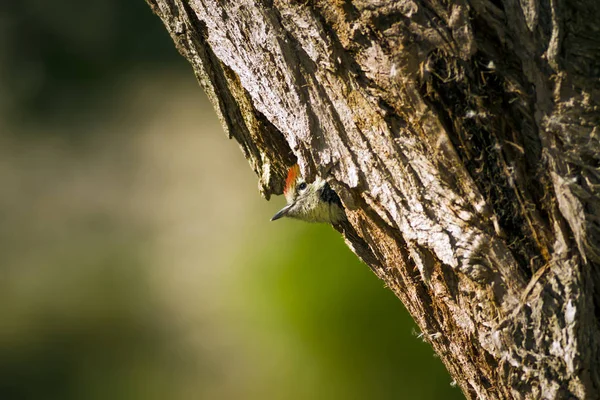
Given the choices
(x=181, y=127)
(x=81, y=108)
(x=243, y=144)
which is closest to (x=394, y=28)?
(x=243, y=144)

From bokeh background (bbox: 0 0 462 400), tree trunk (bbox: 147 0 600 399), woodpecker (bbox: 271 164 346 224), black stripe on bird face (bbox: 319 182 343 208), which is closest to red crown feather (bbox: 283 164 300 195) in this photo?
woodpecker (bbox: 271 164 346 224)

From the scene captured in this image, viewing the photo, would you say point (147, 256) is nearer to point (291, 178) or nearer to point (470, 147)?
point (291, 178)

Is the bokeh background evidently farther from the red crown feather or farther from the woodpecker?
the red crown feather

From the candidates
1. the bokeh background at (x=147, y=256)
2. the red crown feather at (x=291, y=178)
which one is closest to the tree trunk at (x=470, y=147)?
the red crown feather at (x=291, y=178)

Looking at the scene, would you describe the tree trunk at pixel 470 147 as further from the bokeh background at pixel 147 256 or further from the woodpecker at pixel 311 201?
the bokeh background at pixel 147 256

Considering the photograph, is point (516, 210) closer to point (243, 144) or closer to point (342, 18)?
point (342, 18)

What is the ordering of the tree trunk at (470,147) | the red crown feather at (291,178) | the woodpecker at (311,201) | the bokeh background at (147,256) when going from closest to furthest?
the tree trunk at (470,147)
the red crown feather at (291,178)
the woodpecker at (311,201)
the bokeh background at (147,256)

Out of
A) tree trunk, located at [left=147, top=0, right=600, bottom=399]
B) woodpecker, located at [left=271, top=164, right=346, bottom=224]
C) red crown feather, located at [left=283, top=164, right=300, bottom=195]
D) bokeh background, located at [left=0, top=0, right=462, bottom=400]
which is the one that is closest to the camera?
tree trunk, located at [left=147, top=0, right=600, bottom=399]
